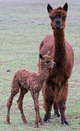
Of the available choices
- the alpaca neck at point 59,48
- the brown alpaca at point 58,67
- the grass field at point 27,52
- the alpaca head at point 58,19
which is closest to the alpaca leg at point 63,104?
the brown alpaca at point 58,67

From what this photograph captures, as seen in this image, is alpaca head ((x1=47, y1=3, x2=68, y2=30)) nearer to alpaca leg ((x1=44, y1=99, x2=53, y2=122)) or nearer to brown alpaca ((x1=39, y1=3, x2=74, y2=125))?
brown alpaca ((x1=39, y1=3, x2=74, y2=125))

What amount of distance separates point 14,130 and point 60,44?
166 centimetres

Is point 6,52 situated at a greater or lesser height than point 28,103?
lesser

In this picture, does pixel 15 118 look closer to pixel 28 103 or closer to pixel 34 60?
pixel 28 103

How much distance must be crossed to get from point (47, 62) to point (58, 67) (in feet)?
1.32

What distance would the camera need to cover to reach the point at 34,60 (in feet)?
54.4

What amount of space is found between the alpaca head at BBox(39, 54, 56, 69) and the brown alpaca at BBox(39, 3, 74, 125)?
11.8 inches

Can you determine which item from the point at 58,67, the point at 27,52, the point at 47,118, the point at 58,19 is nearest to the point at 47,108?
the point at 47,118

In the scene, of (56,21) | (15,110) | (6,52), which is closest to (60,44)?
(56,21)

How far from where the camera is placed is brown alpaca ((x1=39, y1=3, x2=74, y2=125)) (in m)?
9.20

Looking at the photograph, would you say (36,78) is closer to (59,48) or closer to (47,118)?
(59,48)

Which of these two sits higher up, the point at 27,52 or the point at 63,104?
the point at 63,104

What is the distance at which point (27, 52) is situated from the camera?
18.4 metres

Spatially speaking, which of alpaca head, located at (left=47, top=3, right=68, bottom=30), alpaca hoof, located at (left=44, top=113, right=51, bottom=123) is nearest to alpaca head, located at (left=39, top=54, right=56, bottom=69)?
alpaca head, located at (left=47, top=3, right=68, bottom=30)
